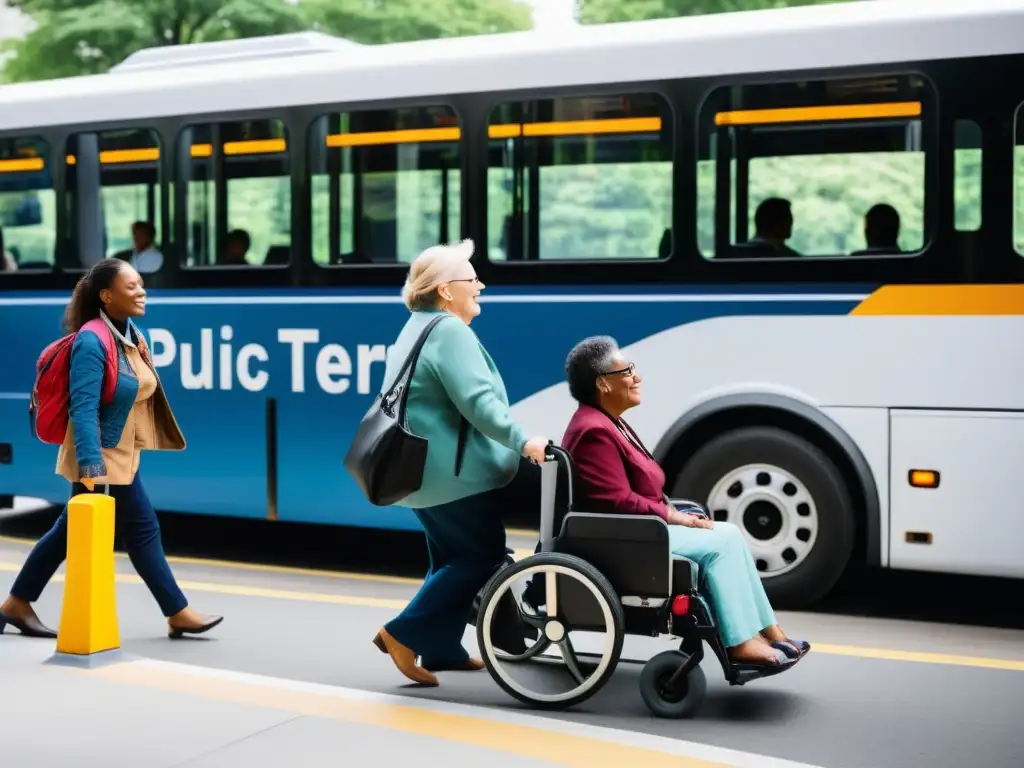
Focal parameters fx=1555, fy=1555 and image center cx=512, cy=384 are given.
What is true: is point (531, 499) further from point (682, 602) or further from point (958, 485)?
point (682, 602)

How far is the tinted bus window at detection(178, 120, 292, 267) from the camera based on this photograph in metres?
9.27

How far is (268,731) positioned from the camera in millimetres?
5336

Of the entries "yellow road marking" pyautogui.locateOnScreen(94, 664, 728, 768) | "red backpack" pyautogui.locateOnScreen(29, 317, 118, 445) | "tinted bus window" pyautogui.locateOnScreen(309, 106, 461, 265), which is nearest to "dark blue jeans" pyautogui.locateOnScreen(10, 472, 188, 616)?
"red backpack" pyautogui.locateOnScreen(29, 317, 118, 445)

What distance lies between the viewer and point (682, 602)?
18.6 ft

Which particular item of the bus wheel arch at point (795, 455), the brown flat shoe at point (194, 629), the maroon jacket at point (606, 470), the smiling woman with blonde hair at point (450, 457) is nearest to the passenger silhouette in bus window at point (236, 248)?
the brown flat shoe at point (194, 629)

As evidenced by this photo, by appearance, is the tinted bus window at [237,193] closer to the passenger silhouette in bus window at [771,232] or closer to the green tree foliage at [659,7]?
the passenger silhouette in bus window at [771,232]

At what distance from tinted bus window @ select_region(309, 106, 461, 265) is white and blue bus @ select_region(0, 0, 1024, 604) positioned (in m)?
0.02

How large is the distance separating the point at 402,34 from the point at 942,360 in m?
24.9

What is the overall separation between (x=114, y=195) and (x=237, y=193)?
0.99 meters

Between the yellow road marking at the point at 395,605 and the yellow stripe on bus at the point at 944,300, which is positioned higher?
the yellow stripe on bus at the point at 944,300

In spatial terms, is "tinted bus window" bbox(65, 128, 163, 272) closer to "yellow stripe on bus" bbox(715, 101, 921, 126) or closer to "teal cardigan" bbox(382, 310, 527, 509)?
"yellow stripe on bus" bbox(715, 101, 921, 126)

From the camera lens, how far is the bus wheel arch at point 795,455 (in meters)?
7.75

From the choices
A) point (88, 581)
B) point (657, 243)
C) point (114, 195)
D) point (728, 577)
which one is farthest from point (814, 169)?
point (114, 195)

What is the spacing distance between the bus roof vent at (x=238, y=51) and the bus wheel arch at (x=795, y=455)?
10.8 feet
